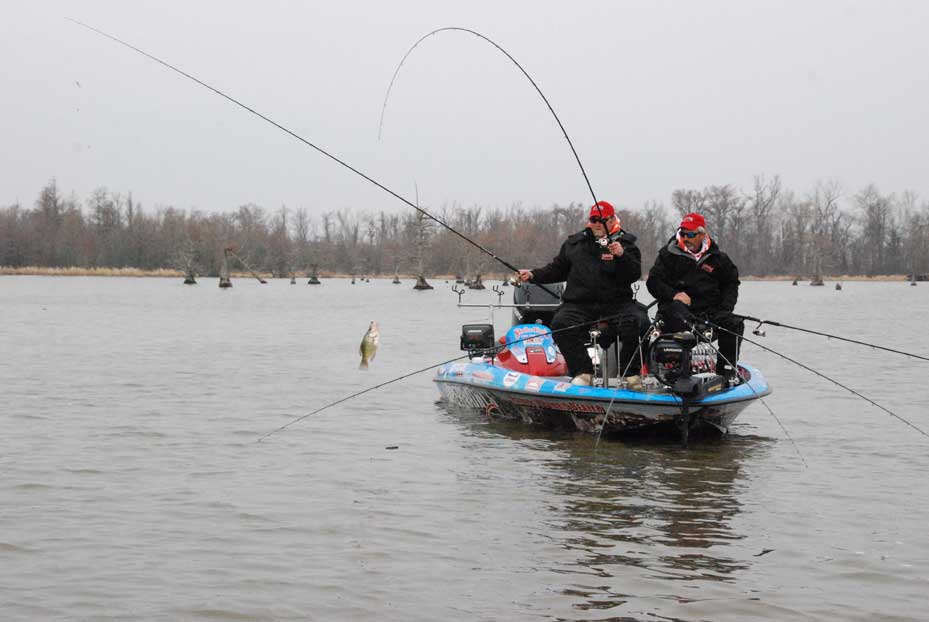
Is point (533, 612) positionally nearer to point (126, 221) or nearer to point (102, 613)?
point (102, 613)

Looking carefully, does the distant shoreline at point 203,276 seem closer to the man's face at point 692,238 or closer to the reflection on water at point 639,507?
the reflection on water at point 639,507

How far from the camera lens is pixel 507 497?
920 centimetres

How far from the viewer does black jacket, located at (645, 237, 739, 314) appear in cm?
1146

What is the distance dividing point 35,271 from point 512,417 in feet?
368

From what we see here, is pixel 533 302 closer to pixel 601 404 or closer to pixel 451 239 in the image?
pixel 601 404

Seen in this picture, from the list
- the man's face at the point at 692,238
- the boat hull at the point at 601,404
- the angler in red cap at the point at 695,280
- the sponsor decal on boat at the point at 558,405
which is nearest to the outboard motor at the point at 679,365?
the boat hull at the point at 601,404

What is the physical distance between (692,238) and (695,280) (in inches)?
17.7

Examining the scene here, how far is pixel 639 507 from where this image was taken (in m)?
8.68

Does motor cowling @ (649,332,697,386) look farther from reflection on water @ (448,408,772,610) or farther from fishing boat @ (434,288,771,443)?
reflection on water @ (448,408,772,610)

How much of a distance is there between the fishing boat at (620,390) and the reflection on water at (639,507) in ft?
0.83

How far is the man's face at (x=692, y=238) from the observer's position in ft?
37.2

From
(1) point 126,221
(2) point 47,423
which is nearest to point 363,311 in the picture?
(2) point 47,423

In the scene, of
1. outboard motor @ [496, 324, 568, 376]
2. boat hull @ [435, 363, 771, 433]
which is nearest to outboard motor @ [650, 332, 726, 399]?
boat hull @ [435, 363, 771, 433]

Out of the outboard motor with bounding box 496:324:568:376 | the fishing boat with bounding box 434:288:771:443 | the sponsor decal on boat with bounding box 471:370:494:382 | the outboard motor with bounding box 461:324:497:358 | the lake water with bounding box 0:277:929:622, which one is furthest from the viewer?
the outboard motor with bounding box 461:324:497:358
